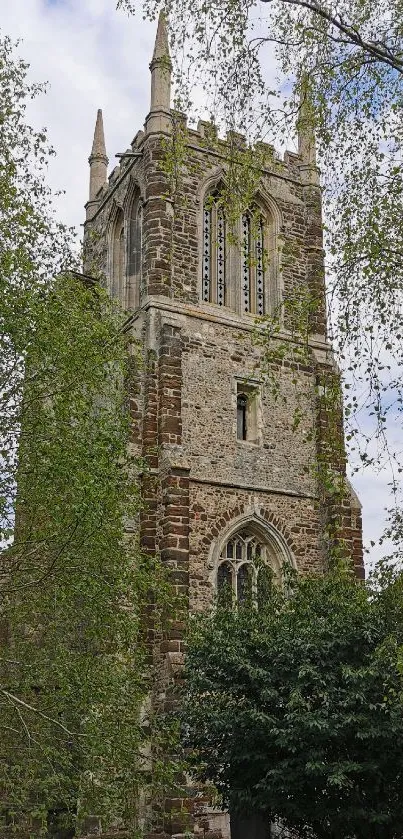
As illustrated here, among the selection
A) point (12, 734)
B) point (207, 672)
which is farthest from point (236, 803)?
point (12, 734)

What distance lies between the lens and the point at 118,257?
23500 mm

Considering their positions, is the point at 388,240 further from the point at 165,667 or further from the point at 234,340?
the point at 234,340

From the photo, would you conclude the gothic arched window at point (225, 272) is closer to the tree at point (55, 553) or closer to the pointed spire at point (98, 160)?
the pointed spire at point (98, 160)

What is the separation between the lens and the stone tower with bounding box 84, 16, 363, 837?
18359 millimetres

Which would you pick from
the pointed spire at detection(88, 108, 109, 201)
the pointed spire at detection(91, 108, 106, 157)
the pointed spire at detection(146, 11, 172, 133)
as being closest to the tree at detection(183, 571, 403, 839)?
the pointed spire at detection(146, 11, 172, 133)

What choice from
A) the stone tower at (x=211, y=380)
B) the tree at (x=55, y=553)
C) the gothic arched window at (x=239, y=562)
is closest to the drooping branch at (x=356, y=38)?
the tree at (x=55, y=553)

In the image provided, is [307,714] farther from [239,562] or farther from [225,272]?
[225,272]

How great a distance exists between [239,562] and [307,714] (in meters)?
6.63

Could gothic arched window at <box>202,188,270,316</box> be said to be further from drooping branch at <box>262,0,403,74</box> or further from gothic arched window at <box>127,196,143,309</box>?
drooping branch at <box>262,0,403,74</box>

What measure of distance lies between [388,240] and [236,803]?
29.3 feet

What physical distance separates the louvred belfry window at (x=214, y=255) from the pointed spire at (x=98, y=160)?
5557 millimetres

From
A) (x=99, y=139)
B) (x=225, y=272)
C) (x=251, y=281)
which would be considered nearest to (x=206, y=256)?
(x=225, y=272)

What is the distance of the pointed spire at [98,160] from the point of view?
2619 cm

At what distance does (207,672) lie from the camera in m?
15.0
